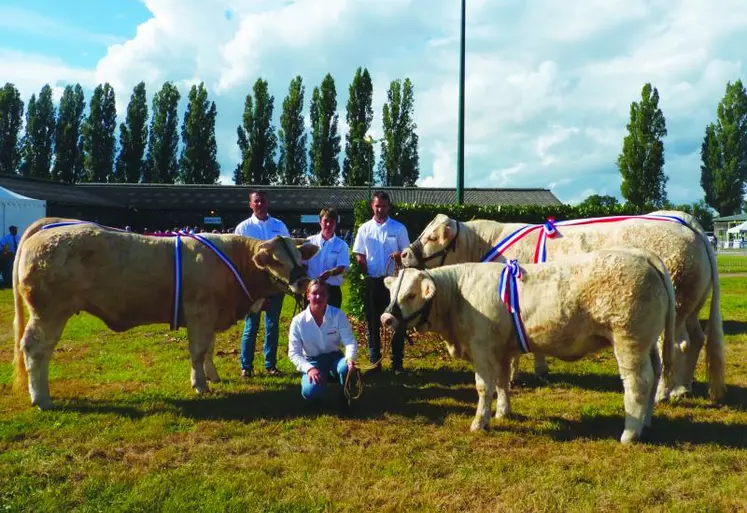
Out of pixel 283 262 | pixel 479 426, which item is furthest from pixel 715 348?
pixel 283 262

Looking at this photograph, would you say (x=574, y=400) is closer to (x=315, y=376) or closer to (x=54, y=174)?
(x=315, y=376)

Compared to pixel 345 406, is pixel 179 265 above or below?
above

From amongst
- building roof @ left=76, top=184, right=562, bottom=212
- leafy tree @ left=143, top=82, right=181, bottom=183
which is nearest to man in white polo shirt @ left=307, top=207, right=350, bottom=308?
building roof @ left=76, top=184, right=562, bottom=212

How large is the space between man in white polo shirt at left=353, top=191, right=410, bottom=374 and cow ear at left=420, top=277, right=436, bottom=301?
7.19 ft

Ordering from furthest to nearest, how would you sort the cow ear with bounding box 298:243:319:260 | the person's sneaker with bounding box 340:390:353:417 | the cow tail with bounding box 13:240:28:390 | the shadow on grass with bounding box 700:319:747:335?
1. the shadow on grass with bounding box 700:319:747:335
2. the cow ear with bounding box 298:243:319:260
3. the cow tail with bounding box 13:240:28:390
4. the person's sneaker with bounding box 340:390:353:417

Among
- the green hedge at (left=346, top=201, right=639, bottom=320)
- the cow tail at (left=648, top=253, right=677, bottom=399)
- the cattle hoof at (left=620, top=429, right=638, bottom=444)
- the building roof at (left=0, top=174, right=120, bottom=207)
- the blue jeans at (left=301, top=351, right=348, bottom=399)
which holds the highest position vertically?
the building roof at (left=0, top=174, right=120, bottom=207)

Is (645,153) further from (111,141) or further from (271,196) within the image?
(111,141)

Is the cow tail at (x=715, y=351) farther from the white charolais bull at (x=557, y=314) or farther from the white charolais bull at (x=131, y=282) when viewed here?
the white charolais bull at (x=131, y=282)

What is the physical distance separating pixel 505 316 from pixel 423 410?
1.54 m

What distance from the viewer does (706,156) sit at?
59.6 m

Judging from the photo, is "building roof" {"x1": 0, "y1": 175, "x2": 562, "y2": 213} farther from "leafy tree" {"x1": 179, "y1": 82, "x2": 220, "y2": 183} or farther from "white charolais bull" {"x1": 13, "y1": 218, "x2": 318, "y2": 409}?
"white charolais bull" {"x1": 13, "y1": 218, "x2": 318, "y2": 409}

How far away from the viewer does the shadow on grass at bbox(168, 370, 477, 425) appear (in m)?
5.95

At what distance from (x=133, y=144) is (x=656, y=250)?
175 ft

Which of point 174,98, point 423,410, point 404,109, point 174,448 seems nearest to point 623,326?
point 423,410
